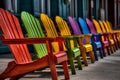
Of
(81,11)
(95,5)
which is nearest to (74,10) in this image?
(81,11)

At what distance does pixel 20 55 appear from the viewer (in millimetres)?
4660

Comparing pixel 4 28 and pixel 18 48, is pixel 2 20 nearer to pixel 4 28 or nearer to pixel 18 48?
pixel 4 28

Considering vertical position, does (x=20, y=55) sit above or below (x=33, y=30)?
below

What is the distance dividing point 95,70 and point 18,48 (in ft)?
6.24

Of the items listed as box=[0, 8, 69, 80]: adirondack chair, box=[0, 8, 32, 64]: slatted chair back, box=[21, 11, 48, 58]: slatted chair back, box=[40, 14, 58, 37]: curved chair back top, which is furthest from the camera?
box=[40, 14, 58, 37]: curved chair back top

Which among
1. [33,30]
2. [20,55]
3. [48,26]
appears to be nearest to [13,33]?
[20,55]

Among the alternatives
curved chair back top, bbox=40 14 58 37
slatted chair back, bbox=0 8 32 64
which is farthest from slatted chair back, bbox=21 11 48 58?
curved chair back top, bbox=40 14 58 37

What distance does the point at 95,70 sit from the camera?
20.2 ft

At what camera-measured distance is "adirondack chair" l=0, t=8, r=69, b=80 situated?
4.22 metres

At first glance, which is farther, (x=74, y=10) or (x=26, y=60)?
(x=74, y=10)

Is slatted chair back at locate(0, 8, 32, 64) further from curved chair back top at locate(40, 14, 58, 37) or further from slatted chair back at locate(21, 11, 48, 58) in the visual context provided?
curved chair back top at locate(40, 14, 58, 37)

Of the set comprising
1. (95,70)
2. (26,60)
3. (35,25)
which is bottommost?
(95,70)

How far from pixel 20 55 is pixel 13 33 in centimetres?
32

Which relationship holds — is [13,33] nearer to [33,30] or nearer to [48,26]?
[33,30]
